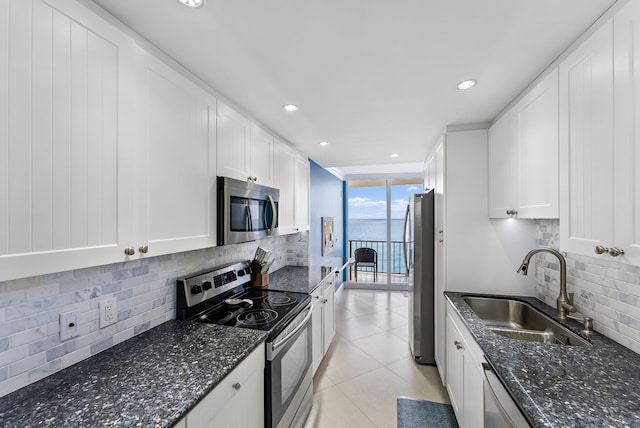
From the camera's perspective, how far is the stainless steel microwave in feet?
5.70

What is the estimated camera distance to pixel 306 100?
6.44 ft

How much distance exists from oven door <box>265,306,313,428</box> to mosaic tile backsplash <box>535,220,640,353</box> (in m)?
1.73

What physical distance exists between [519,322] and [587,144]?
1.49 metres

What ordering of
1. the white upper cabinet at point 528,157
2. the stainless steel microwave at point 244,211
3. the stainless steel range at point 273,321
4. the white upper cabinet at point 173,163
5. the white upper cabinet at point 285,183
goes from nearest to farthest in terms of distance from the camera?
the white upper cabinet at point 173,163, the white upper cabinet at point 528,157, the stainless steel range at point 273,321, the stainless steel microwave at point 244,211, the white upper cabinet at point 285,183

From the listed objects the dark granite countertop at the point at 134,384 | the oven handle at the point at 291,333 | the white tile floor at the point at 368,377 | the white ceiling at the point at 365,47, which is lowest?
the white tile floor at the point at 368,377

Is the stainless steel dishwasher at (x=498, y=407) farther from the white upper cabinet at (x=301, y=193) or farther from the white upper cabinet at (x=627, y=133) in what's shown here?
the white upper cabinet at (x=301, y=193)

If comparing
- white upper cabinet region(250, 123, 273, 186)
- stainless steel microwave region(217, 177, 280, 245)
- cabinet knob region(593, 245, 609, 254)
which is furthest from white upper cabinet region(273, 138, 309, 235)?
cabinet knob region(593, 245, 609, 254)

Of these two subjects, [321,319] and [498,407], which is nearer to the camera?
[498,407]

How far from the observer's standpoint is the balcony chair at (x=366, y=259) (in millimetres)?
5961

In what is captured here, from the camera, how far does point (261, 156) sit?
2.30m

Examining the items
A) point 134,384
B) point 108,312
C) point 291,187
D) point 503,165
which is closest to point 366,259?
point 291,187

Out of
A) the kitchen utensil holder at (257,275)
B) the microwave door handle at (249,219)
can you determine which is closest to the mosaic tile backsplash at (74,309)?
the microwave door handle at (249,219)

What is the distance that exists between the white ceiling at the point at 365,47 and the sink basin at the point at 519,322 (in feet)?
4.83

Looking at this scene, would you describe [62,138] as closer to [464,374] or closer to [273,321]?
[273,321]
